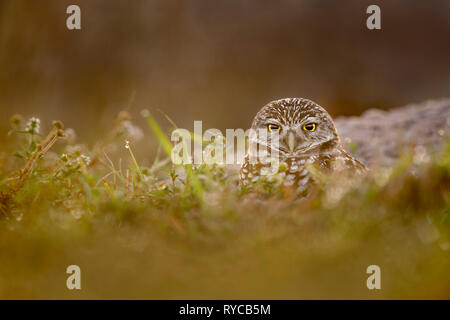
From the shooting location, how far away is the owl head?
1.91 meters

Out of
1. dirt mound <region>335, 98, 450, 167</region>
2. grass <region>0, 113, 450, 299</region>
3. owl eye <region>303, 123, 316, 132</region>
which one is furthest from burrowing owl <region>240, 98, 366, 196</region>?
dirt mound <region>335, 98, 450, 167</region>

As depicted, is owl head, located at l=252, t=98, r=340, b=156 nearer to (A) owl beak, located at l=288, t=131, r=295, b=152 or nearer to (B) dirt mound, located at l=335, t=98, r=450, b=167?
(A) owl beak, located at l=288, t=131, r=295, b=152

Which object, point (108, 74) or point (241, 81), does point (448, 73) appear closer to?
point (241, 81)

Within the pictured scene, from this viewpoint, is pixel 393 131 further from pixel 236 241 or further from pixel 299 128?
pixel 236 241

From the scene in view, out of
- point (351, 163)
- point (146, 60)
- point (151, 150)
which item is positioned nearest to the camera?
point (351, 163)

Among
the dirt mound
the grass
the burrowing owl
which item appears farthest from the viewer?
the dirt mound

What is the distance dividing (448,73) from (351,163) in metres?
4.06

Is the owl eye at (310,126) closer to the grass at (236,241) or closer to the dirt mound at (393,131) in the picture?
the grass at (236,241)

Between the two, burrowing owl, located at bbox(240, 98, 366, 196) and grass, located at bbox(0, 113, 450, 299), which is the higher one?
burrowing owl, located at bbox(240, 98, 366, 196)

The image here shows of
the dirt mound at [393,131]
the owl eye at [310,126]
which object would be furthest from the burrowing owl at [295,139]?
the dirt mound at [393,131]

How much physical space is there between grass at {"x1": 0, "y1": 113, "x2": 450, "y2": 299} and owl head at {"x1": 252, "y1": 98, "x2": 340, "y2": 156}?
0.49 meters

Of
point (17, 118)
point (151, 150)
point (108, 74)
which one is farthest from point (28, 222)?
point (108, 74)

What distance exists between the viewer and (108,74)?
4.91 metres

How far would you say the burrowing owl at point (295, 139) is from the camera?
1.87 meters
